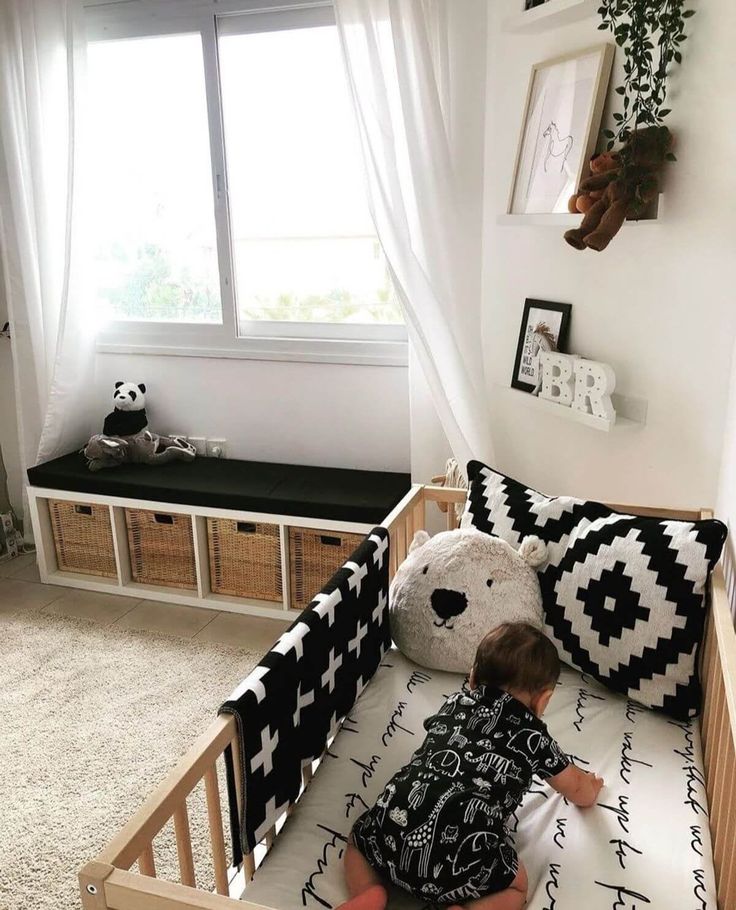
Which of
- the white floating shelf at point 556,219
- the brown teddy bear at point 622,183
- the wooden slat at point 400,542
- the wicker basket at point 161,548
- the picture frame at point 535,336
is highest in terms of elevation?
the brown teddy bear at point 622,183

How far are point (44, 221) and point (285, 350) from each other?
105cm

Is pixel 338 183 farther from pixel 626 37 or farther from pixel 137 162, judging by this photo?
pixel 626 37

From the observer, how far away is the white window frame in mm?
2775

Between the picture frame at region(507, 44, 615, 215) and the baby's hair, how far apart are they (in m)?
1.20

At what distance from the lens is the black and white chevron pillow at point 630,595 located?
160cm

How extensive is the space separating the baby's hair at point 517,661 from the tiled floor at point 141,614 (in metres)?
1.45

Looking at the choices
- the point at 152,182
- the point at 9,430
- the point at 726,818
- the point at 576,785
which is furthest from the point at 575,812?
the point at 9,430

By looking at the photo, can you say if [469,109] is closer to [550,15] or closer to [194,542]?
[550,15]

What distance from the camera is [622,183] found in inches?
71.9

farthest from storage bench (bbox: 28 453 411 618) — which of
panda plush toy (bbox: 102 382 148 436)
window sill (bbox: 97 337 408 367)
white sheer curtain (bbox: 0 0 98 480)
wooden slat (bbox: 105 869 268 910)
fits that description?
wooden slat (bbox: 105 869 268 910)

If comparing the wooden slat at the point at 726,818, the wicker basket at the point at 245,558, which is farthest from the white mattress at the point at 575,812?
the wicker basket at the point at 245,558

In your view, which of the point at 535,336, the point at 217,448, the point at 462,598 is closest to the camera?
the point at 462,598

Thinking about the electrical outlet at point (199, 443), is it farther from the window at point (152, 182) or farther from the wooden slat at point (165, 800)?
the wooden slat at point (165, 800)

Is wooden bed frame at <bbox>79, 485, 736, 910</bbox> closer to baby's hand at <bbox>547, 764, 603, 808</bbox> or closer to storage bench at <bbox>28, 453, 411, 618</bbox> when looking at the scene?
baby's hand at <bbox>547, 764, 603, 808</bbox>
